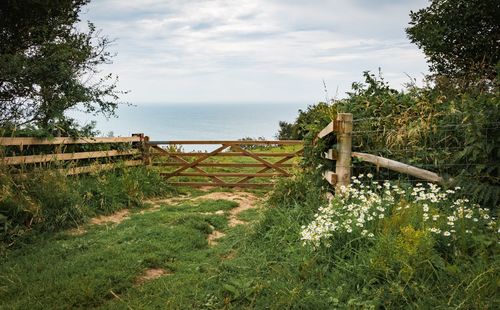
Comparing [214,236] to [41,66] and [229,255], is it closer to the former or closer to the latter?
[229,255]

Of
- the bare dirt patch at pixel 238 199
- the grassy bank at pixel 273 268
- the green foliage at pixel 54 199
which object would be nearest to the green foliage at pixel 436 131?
the grassy bank at pixel 273 268

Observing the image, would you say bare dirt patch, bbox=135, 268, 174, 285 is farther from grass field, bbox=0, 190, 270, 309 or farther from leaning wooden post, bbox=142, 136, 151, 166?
leaning wooden post, bbox=142, 136, 151, 166

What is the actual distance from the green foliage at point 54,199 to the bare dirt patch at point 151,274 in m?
2.26

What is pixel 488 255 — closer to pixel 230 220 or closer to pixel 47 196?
pixel 230 220

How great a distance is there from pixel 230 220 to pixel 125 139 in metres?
4.72

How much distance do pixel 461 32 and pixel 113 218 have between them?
11.3 metres

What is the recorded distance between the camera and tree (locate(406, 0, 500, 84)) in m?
10.9

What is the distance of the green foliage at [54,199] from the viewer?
219 inches

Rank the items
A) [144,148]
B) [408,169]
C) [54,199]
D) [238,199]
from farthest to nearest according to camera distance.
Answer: [144,148] → [238,199] → [54,199] → [408,169]

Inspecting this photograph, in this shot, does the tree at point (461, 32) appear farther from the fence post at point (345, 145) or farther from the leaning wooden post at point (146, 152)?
the leaning wooden post at point (146, 152)

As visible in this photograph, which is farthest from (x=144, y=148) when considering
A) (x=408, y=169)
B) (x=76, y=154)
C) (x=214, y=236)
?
(x=408, y=169)

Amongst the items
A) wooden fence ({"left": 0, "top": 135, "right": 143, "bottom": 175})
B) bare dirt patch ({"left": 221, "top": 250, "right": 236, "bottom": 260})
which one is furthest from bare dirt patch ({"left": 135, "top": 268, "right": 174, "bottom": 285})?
wooden fence ({"left": 0, "top": 135, "right": 143, "bottom": 175})

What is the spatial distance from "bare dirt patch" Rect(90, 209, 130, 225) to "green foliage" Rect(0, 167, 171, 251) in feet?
0.39

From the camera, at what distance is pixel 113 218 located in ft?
23.0
